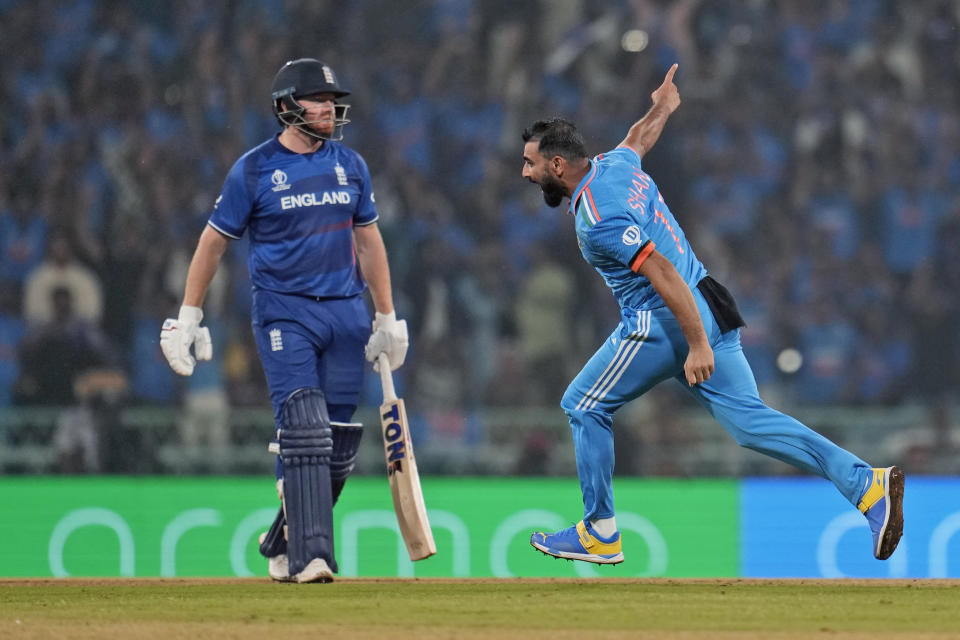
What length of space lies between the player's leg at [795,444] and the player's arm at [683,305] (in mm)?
225

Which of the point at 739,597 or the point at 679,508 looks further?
the point at 679,508

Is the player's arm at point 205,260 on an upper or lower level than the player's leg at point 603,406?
upper

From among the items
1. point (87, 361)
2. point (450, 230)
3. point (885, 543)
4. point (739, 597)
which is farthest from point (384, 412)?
point (450, 230)

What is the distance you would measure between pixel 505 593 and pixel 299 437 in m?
0.99

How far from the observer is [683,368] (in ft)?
19.2

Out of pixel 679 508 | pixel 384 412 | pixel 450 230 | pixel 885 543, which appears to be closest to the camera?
pixel 885 543

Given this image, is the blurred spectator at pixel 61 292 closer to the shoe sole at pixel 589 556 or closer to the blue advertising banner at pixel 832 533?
the blue advertising banner at pixel 832 533

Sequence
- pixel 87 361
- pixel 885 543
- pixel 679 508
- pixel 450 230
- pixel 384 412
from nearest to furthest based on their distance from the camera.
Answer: pixel 885 543
pixel 384 412
pixel 679 508
pixel 87 361
pixel 450 230

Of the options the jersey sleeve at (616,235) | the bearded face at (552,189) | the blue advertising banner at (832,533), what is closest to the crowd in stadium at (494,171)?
the blue advertising banner at (832,533)

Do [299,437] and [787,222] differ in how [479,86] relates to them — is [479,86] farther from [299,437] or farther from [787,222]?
[299,437]

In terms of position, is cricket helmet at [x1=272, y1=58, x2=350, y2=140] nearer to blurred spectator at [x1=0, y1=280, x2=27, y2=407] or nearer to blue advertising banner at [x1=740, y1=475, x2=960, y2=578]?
blue advertising banner at [x1=740, y1=475, x2=960, y2=578]

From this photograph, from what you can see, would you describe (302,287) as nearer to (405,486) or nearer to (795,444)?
(405,486)

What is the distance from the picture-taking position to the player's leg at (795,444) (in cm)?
554

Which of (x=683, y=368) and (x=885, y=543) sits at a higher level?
(x=683, y=368)
